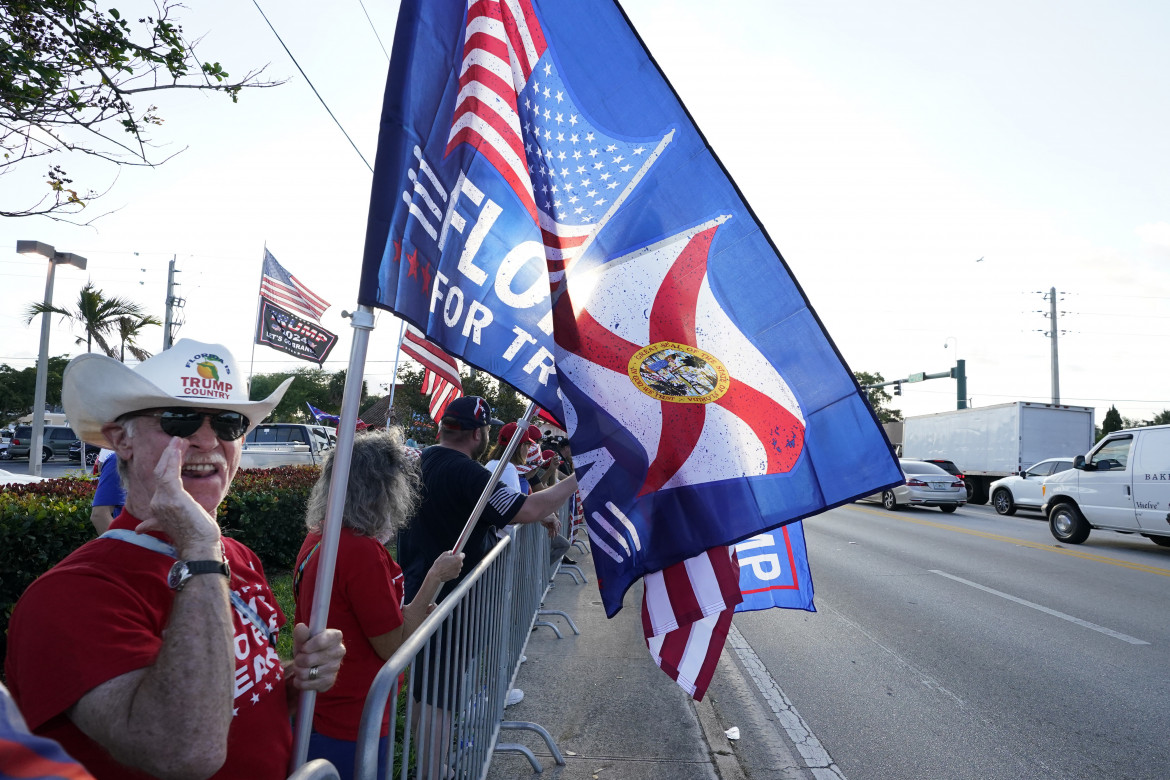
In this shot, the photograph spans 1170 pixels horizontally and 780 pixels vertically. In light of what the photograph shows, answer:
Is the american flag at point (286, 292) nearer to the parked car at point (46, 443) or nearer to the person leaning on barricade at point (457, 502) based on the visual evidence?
the person leaning on barricade at point (457, 502)

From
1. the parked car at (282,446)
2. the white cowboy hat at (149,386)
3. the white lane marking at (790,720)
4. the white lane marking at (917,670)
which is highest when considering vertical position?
the white cowboy hat at (149,386)

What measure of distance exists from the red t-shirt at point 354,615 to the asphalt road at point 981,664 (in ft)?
9.73

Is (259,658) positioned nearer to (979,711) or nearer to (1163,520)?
(979,711)

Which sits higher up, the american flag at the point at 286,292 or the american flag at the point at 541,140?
the american flag at the point at 286,292

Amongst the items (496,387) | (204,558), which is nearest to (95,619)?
(204,558)

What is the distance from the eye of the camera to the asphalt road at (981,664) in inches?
180

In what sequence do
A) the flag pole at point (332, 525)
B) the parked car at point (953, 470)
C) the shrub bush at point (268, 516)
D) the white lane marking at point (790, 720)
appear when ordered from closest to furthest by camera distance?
the flag pole at point (332, 525) < the white lane marking at point (790, 720) < the shrub bush at point (268, 516) < the parked car at point (953, 470)

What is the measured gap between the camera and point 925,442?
101 feet

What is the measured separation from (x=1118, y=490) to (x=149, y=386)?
626 inches

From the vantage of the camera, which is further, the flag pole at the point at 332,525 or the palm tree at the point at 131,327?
the palm tree at the point at 131,327

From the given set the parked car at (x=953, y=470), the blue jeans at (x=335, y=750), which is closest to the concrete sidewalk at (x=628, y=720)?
the blue jeans at (x=335, y=750)

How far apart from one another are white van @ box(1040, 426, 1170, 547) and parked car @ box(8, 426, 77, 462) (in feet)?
131

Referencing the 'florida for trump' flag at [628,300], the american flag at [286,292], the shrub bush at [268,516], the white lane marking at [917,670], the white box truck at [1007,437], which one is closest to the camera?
the 'florida for trump' flag at [628,300]

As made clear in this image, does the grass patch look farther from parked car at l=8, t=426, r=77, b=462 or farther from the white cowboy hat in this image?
parked car at l=8, t=426, r=77, b=462
